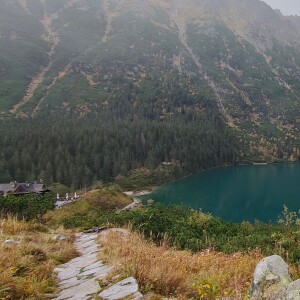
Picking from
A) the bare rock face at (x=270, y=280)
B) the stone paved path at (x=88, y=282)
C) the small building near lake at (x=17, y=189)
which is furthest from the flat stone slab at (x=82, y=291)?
the small building near lake at (x=17, y=189)

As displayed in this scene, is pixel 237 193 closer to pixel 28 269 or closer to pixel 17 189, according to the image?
pixel 17 189

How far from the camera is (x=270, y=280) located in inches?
233

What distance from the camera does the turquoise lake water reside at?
11112 centimetres

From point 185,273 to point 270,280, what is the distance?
2206mm

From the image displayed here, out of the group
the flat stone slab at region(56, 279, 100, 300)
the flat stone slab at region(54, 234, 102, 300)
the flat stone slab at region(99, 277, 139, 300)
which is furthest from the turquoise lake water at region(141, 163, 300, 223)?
the flat stone slab at region(99, 277, 139, 300)

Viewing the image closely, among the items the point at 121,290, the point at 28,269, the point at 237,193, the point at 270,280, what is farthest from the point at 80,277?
the point at 237,193

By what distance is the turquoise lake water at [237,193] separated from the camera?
111125 millimetres

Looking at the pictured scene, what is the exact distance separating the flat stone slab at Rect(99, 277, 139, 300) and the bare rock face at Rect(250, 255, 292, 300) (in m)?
2.11

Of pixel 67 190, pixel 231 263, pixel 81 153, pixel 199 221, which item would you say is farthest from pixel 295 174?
pixel 231 263

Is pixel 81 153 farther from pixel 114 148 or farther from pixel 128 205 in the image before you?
pixel 128 205

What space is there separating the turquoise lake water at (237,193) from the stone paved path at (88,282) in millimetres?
93923

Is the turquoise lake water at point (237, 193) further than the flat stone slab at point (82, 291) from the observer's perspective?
Yes

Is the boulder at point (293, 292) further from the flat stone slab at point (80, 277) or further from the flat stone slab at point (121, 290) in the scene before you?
the flat stone slab at point (80, 277)

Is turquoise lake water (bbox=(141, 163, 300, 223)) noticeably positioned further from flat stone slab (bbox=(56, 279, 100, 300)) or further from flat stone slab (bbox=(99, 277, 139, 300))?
flat stone slab (bbox=(99, 277, 139, 300))
